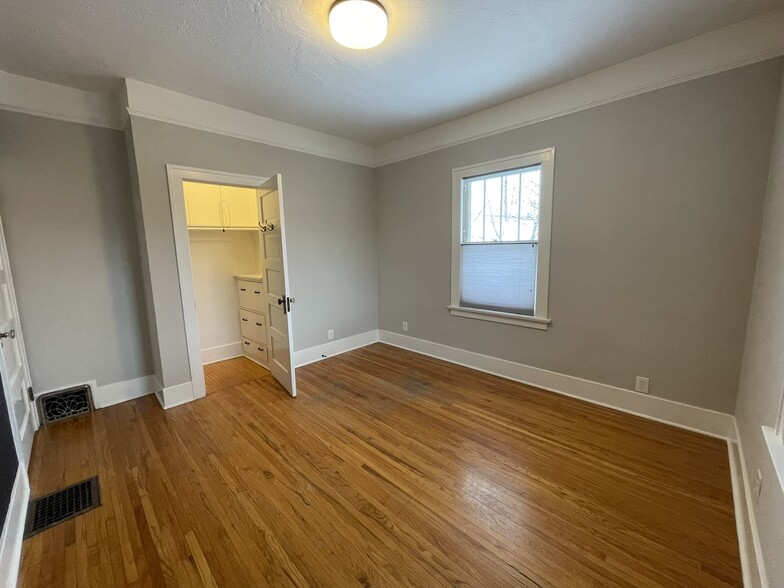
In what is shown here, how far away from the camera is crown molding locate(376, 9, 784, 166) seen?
1929 millimetres

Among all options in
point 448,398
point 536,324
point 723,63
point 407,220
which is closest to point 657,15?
point 723,63

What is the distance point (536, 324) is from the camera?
307 cm

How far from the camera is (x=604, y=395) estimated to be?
2.71 m

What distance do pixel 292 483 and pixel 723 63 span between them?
3.81 m

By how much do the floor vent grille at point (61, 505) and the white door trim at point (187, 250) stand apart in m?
1.12

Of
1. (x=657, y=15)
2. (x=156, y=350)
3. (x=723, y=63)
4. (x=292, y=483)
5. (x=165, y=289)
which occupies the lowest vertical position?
(x=292, y=483)

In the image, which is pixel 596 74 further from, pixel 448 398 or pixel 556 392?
pixel 448 398

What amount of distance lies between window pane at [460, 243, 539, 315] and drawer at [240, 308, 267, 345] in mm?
2397

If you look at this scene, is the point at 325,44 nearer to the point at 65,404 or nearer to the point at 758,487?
the point at 758,487

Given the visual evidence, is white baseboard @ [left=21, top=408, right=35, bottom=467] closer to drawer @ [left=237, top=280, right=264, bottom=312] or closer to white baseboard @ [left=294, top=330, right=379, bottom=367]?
drawer @ [left=237, top=280, right=264, bottom=312]

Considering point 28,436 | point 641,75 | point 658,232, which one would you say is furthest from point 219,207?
point 658,232

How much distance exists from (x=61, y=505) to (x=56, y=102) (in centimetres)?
292

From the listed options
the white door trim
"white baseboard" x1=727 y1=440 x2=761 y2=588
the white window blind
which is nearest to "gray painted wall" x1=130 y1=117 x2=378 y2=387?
the white door trim

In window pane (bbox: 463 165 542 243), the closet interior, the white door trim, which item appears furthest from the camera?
the closet interior
